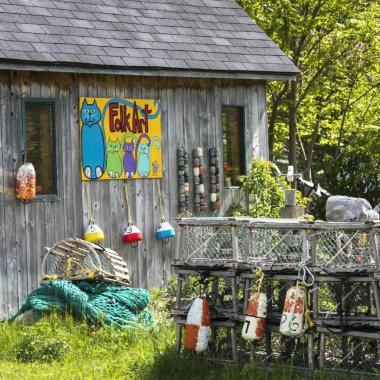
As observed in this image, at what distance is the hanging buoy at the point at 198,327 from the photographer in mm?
9531

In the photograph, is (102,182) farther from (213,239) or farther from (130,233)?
(213,239)

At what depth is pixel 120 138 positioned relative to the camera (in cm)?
1464

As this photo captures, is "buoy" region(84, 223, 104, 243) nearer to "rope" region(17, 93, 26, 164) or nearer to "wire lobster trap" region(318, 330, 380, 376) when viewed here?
"rope" region(17, 93, 26, 164)

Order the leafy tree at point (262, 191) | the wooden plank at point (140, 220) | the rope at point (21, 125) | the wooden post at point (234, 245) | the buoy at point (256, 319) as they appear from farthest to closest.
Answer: the leafy tree at point (262, 191) → the wooden plank at point (140, 220) → the rope at point (21, 125) → the wooden post at point (234, 245) → the buoy at point (256, 319)

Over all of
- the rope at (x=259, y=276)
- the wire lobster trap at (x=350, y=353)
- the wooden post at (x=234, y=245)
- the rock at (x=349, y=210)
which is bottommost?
the wire lobster trap at (x=350, y=353)

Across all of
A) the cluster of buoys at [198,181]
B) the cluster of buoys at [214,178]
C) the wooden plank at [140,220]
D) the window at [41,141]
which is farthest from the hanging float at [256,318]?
the cluster of buoys at [214,178]

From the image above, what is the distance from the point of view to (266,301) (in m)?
9.26

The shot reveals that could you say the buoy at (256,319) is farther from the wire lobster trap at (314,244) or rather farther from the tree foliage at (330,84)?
the tree foliage at (330,84)

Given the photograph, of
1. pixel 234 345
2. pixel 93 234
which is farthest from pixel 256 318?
pixel 93 234

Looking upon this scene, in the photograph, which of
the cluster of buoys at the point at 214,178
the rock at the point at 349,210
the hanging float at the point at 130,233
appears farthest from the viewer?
the cluster of buoys at the point at 214,178

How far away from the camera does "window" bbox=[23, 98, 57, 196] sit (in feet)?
45.0

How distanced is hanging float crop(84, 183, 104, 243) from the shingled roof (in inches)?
68.3

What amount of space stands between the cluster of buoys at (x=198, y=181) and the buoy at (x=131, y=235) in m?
1.25

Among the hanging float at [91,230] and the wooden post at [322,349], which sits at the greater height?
the hanging float at [91,230]
